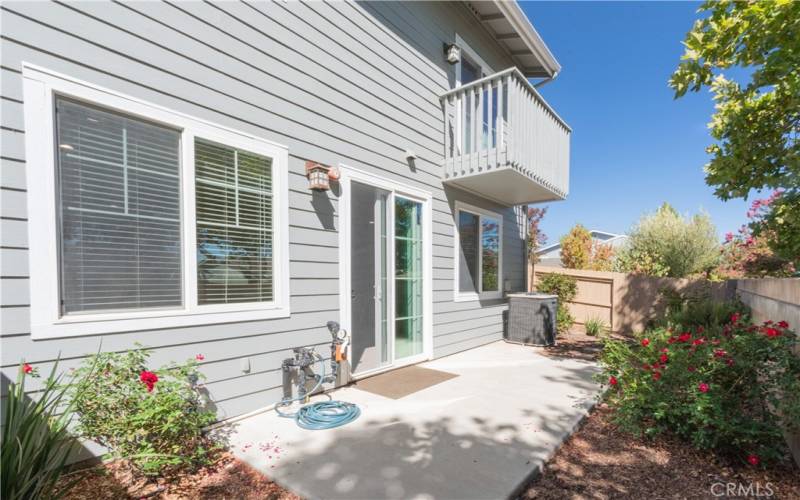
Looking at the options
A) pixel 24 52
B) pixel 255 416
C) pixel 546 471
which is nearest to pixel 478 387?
pixel 546 471

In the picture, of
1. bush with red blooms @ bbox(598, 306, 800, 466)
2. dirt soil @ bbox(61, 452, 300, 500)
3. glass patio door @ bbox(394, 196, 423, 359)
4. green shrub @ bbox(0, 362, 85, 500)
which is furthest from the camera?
glass patio door @ bbox(394, 196, 423, 359)

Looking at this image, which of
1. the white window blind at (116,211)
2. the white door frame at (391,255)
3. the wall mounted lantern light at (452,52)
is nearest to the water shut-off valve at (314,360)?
the white door frame at (391,255)

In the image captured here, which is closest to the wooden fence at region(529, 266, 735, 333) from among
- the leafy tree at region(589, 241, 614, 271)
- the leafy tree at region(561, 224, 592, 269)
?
the leafy tree at region(589, 241, 614, 271)

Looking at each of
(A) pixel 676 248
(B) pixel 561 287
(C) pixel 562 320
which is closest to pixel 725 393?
(C) pixel 562 320

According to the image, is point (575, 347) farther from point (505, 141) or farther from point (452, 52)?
point (452, 52)

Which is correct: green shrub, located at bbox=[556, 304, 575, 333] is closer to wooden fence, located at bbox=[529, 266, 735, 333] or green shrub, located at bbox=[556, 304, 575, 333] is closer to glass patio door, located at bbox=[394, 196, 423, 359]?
wooden fence, located at bbox=[529, 266, 735, 333]

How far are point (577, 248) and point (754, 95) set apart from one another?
9.53 m

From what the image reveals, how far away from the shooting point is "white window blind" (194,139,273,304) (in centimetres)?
275

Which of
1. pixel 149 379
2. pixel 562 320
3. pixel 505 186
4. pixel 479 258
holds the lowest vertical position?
pixel 562 320

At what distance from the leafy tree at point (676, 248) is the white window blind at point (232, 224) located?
34.1 feet

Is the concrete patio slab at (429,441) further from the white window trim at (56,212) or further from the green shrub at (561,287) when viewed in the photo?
the green shrub at (561,287)

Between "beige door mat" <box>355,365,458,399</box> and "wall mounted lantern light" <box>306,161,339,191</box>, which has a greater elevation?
"wall mounted lantern light" <box>306,161,339,191</box>

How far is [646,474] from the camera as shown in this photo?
2.16 m

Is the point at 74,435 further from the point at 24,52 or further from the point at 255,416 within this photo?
the point at 24,52
